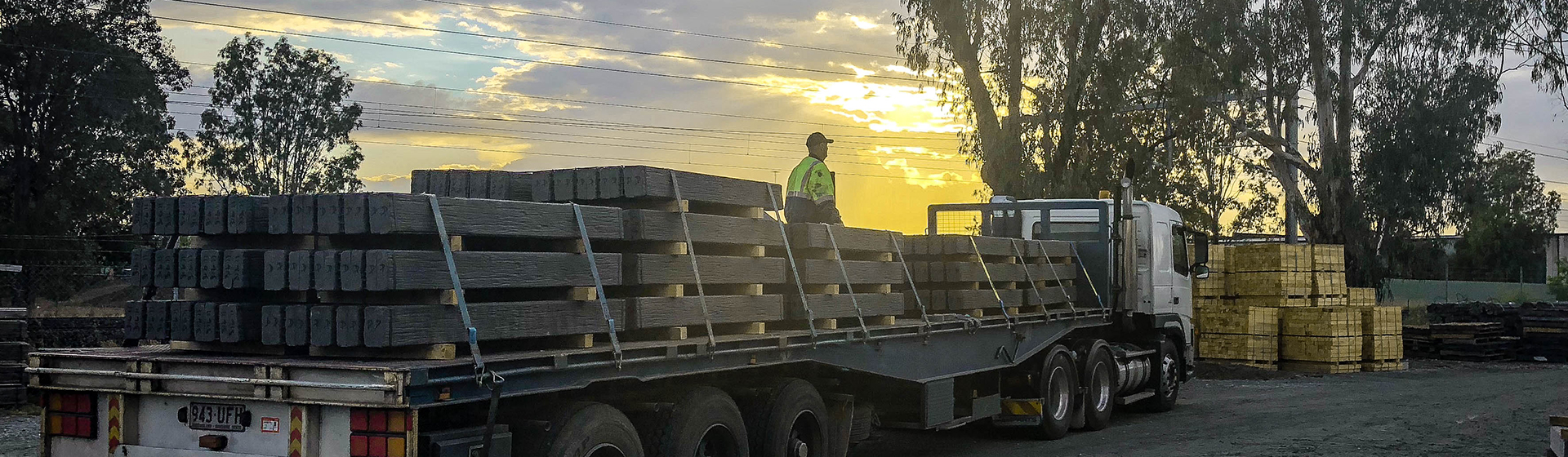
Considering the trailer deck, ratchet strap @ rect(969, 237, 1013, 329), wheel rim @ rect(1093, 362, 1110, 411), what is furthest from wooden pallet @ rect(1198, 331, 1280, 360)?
the trailer deck

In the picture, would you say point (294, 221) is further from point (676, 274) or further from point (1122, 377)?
point (1122, 377)

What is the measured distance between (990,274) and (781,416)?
3.70 metres

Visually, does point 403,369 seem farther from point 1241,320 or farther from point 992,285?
point 1241,320

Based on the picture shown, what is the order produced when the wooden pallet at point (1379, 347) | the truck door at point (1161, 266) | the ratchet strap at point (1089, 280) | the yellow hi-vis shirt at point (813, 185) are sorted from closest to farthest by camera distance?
the yellow hi-vis shirt at point (813, 185) < the ratchet strap at point (1089, 280) < the truck door at point (1161, 266) < the wooden pallet at point (1379, 347)

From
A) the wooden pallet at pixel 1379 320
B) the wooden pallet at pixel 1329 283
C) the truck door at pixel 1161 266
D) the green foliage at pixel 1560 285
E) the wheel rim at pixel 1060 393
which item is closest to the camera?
the wheel rim at pixel 1060 393

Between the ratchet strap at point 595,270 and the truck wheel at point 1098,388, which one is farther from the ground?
the ratchet strap at point 595,270

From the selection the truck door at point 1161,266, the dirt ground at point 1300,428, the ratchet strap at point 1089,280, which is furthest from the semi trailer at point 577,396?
the truck door at point 1161,266

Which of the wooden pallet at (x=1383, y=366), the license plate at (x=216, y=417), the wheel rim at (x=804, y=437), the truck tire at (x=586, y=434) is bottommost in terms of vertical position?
the wooden pallet at (x=1383, y=366)

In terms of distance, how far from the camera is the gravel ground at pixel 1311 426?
460 inches

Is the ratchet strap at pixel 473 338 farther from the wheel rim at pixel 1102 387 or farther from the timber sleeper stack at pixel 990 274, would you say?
the wheel rim at pixel 1102 387

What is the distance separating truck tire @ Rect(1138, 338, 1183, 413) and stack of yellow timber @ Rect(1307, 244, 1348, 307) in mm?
9189

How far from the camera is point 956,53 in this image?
86.3 ft

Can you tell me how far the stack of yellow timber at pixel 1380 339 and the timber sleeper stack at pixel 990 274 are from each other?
43.2ft

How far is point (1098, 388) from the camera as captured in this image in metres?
13.4
